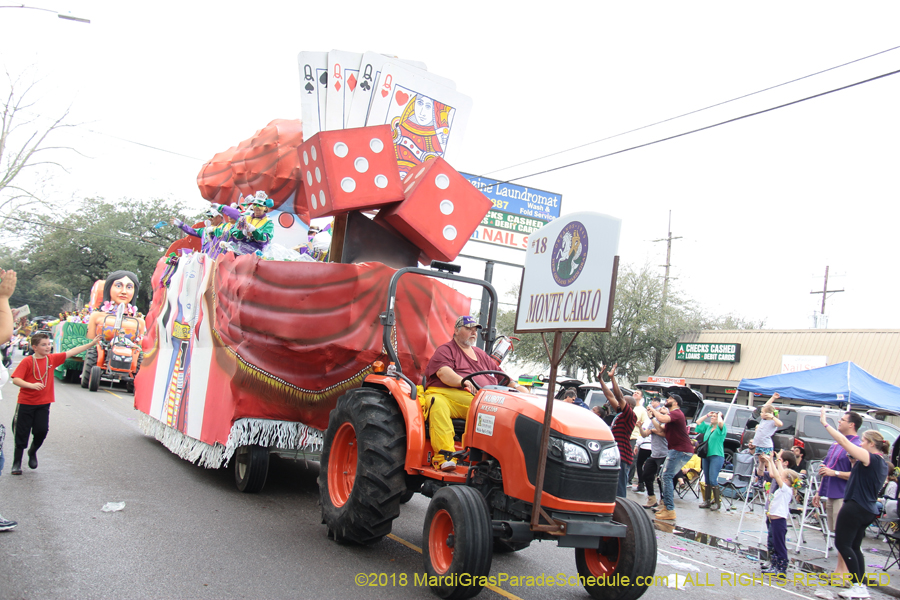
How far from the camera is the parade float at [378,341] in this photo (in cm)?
407

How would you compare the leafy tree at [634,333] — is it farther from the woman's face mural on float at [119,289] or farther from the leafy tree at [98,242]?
the leafy tree at [98,242]

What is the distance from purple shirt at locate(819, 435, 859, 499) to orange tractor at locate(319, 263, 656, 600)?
402cm

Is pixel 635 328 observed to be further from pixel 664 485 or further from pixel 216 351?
pixel 216 351

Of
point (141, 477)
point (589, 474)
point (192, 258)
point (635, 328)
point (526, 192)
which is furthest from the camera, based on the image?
point (635, 328)

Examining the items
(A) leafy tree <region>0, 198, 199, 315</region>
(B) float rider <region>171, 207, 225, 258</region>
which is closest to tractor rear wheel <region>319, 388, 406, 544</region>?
(B) float rider <region>171, 207, 225, 258</region>

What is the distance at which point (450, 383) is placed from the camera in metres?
5.04

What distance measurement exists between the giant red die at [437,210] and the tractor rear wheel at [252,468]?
8.86ft

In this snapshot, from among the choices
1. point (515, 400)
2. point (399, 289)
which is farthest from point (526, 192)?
point (515, 400)

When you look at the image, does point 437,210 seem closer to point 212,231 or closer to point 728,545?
point 212,231

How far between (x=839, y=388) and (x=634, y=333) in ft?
53.8

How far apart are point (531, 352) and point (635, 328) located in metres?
4.73

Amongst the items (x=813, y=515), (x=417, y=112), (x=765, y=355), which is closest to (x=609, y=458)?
(x=417, y=112)

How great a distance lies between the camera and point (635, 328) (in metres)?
27.7

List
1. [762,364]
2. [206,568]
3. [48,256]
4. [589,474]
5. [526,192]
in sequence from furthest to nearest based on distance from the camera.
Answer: [48,256]
[762,364]
[526,192]
[206,568]
[589,474]
